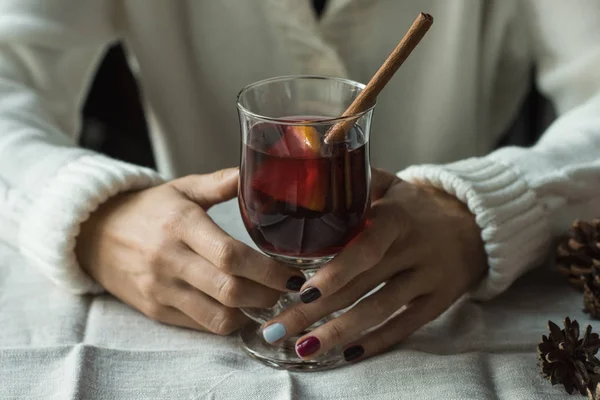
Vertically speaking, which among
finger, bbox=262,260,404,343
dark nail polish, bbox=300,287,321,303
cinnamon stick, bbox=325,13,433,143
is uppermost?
cinnamon stick, bbox=325,13,433,143

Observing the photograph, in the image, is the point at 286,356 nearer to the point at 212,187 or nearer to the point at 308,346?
the point at 308,346

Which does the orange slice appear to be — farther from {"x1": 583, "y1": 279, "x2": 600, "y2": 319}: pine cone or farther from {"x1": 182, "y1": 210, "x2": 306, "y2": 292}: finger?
{"x1": 583, "y1": 279, "x2": 600, "y2": 319}: pine cone

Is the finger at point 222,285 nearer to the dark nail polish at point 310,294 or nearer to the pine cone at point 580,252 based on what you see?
the dark nail polish at point 310,294

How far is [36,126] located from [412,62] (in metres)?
0.66

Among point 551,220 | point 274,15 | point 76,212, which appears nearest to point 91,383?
point 76,212

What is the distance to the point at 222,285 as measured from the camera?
0.73 metres

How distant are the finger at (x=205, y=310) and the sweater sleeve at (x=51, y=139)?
15 centimetres

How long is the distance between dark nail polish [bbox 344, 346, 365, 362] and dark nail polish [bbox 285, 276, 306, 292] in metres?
0.09

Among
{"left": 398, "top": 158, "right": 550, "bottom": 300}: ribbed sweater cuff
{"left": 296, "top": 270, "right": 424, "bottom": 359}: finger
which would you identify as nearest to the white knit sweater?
{"left": 398, "top": 158, "right": 550, "bottom": 300}: ribbed sweater cuff

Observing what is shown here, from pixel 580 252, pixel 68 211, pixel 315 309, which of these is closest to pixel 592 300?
pixel 580 252

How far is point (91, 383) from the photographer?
0.70 meters

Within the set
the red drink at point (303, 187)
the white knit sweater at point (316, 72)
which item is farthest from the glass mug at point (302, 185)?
the white knit sweater at point (316, 72)

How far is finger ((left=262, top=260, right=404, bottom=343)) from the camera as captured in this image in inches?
28.5

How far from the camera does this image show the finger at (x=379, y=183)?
815mm
